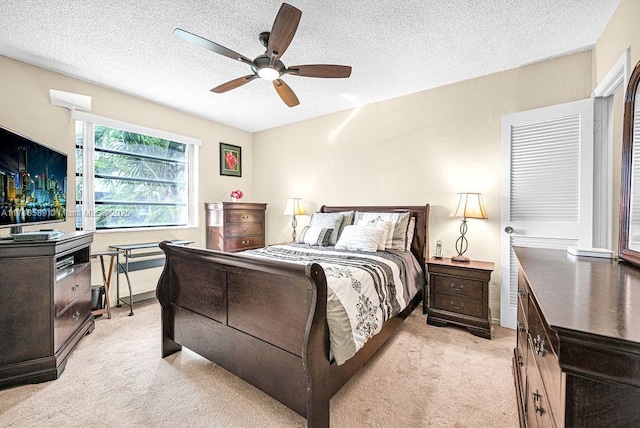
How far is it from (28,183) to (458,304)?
3.73 meters

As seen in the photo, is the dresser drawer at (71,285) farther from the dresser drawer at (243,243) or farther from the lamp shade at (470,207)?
the lamp shade at (470,207)

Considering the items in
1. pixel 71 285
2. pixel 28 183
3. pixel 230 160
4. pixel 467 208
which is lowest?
pixel 71 285

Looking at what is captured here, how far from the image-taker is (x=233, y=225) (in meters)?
4.16

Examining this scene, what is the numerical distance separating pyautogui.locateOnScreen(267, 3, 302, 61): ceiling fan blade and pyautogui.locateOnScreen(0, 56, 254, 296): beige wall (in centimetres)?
244

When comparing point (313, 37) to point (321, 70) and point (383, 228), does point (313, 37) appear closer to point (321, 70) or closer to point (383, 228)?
point (321, 70)

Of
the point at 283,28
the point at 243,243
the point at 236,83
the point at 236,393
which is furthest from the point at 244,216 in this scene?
the point at 283,28

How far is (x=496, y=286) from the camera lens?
9.39ft

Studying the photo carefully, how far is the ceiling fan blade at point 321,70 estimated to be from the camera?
2.16 metres

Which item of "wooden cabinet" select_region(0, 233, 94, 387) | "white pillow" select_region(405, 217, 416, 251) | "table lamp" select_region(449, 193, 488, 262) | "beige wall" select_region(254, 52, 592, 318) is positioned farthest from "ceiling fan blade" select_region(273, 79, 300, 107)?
"wooden cabinet" select_region(0, 233, 94, 387)

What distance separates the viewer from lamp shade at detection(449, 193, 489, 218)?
270cm

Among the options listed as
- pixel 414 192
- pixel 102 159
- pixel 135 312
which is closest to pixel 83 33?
pixel 102 159

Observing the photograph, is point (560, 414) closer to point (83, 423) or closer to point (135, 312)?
point (83, 423)

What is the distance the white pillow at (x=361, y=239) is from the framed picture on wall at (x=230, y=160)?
100 inches

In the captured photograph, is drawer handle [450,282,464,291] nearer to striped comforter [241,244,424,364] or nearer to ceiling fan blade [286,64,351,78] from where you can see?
striped comforter [241,244,424,364]
